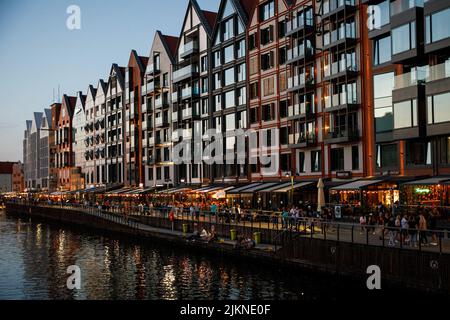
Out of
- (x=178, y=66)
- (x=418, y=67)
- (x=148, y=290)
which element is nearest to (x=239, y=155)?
(x=178, y=66)

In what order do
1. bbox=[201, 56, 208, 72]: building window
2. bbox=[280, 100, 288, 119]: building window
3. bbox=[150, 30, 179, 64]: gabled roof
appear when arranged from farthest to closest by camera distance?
bbox=[150, 30, 179, 64]: gabled roof < bbox=[201, 56, 208, 72]: building window < bbox=[280, 100, 288, 119]: building window

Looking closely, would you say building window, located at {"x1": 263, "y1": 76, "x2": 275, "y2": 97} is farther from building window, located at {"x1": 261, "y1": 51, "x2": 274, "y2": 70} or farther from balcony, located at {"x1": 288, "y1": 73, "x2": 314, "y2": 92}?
balcony, located at {"x1": 288, "y1": 73, "x2": 314, "y2": 92}

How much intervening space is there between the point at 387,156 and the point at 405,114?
17.3ft

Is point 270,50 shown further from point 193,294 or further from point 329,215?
point 193,294

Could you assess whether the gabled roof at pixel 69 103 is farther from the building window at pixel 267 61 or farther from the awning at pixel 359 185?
the awning at pixel 359 185

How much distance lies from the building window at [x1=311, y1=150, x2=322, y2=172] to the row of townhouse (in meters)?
0.12

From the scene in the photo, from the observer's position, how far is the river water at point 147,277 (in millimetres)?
29156

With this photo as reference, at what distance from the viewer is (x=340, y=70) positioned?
51438mm

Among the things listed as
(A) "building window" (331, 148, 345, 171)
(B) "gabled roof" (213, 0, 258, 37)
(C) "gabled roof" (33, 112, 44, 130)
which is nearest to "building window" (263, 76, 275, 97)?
(B) "gabled roof" (213, 0, 258, 37)

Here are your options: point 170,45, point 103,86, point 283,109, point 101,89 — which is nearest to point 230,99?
point 283,109

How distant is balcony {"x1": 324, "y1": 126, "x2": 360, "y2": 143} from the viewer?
49.8 meters

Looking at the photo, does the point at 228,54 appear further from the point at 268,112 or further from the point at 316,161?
the point at 316,161

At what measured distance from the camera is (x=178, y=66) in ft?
270

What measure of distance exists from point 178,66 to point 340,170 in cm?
3836
